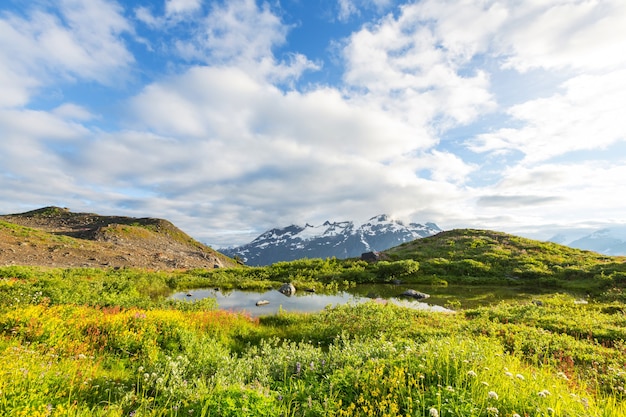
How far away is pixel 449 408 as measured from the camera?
17.2ft

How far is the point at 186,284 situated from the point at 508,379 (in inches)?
1355

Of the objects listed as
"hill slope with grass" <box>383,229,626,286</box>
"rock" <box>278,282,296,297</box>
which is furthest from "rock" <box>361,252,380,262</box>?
"rock" <box>278,282,296,297</box>

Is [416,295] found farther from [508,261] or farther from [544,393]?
[544,393]

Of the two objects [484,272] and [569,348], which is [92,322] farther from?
[484,272]

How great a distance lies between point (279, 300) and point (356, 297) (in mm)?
7658

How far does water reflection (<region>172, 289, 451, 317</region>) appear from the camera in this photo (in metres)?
24.1

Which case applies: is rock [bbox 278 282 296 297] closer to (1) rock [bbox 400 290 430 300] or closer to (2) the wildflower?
(1) rock [bbox 400 290 430 300]

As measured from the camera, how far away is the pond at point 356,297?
81.8 feet

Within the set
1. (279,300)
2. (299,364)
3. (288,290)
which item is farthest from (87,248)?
(299,364)

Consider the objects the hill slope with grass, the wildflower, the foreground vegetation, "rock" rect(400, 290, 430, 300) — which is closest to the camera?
the wildflower

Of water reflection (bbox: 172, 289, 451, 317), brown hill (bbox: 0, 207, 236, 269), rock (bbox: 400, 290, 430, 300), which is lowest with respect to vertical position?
water reflection (bbox: 172, 289, 451, 317)

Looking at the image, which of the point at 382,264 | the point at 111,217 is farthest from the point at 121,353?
the point at 111,217

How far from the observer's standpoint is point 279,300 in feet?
92.1

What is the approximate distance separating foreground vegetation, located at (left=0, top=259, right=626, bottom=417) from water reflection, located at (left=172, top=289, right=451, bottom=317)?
4.13 m
